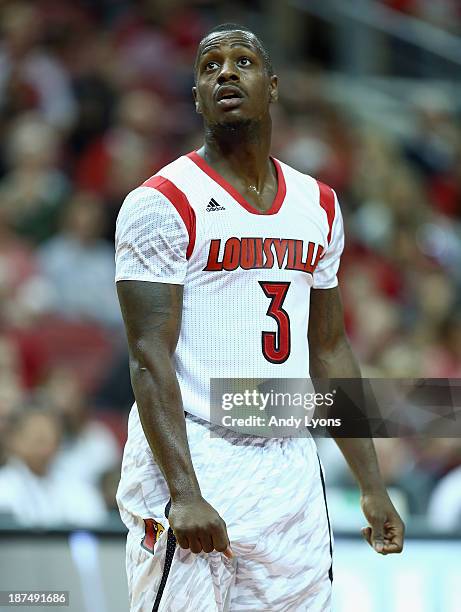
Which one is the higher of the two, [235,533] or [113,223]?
[113,223]

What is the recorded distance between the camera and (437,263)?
10078 mm

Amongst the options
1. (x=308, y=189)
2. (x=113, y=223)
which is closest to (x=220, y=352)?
(x=308, y=189)

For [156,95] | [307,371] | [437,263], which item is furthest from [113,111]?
[307,371]

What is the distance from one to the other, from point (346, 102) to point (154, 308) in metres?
8.78

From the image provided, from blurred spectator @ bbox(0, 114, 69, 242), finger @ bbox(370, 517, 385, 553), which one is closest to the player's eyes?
finger @ bbox(370, 517, 385, 553)

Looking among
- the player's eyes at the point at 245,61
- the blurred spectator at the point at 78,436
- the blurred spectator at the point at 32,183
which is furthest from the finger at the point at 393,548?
the blurred spectator at the point at 32,183

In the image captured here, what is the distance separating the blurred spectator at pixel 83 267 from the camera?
27.7 ft

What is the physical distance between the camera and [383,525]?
3.66 meters

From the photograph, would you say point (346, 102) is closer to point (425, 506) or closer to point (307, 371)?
point (425, 506)

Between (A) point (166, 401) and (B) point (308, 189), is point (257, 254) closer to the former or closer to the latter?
(B) point (308, 189)

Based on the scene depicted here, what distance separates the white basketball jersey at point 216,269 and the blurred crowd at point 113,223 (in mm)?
2517

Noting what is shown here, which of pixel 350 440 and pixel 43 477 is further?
pixel 43 477

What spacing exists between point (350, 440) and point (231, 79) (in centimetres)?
119

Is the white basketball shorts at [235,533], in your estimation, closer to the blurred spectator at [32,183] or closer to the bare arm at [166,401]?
the bare arm at [166,401]
